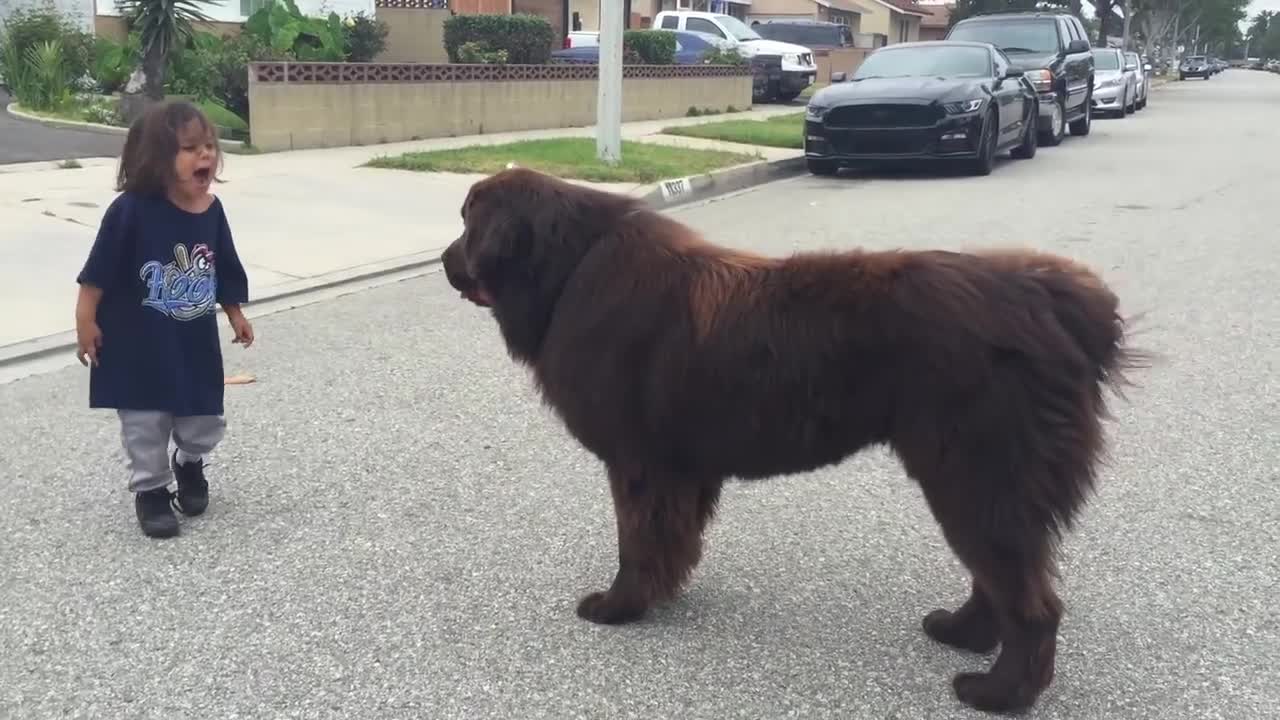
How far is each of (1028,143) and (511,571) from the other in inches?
583

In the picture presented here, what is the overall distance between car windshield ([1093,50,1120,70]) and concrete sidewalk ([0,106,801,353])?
19.5m

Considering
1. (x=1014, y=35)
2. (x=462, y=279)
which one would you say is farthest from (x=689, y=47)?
(x=462, y=279)

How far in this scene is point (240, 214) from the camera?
34.6 feet

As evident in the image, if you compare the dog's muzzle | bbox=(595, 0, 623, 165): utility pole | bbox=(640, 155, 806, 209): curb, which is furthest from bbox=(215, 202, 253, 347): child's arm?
bbox=(595, 0, 623, 165): utility pole

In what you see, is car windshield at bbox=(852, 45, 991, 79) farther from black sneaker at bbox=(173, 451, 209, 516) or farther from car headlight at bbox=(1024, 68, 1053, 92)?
black sneaker at bbox=(173, 451, 209, 516)

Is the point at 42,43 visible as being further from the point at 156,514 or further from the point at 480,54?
the point at 156,514

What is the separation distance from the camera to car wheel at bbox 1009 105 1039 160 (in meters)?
16.8

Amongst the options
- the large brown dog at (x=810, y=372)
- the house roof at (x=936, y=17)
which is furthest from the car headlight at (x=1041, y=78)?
the house roof at (x=936, y=17)

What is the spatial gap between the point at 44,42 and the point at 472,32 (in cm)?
641

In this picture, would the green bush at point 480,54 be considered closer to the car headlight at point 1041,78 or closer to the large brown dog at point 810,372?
the car headlight at point 1041,78

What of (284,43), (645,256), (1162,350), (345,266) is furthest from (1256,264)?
(284,43)

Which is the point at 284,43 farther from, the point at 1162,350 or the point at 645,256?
the point at 645,256

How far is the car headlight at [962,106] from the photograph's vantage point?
549 inches

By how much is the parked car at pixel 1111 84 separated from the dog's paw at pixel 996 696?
25.1 meters
